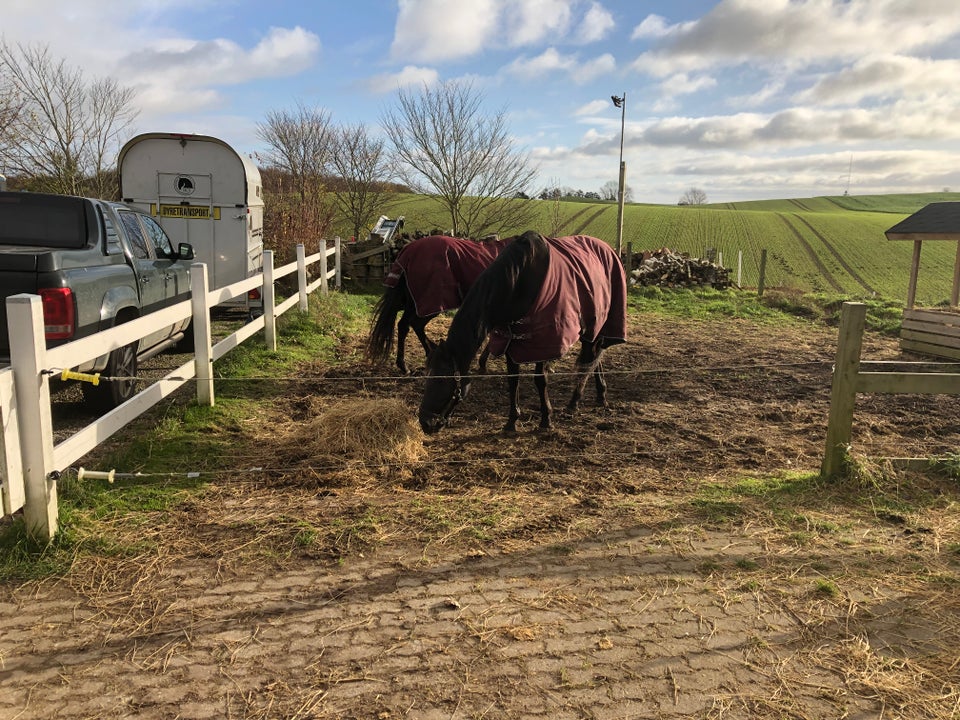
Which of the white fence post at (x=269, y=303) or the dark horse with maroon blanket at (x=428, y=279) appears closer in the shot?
the dark horse with maroon blanket at (x=428, y=279)

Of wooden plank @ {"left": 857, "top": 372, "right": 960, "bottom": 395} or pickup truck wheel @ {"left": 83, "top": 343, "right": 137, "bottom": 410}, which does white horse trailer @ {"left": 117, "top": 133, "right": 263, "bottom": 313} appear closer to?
pickup truck wheel @ {"left": 83, "top": 343, "right": 137, "bottom": 410}

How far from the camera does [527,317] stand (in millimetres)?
4953

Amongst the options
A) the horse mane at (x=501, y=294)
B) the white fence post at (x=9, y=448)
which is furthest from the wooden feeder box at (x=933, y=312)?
the white fence post at (x=9, y=448)

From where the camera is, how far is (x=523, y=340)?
16.4 feet

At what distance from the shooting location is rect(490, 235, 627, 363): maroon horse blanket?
498 centimetres

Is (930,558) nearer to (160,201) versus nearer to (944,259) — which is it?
(160,201)

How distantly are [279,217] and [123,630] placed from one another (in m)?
14.1

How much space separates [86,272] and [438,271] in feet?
11.1

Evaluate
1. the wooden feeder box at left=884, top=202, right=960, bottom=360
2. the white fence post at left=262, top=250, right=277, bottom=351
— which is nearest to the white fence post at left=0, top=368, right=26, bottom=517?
the white fence post at left=262, top=250, right=277, bottom=351

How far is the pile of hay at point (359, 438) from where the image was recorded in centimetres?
434

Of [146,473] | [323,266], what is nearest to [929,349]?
[323,266]

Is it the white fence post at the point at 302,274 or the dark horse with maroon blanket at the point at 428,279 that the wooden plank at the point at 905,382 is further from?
the white fence post at the point at 302,274

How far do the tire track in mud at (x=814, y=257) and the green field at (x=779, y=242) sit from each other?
6 centimetres

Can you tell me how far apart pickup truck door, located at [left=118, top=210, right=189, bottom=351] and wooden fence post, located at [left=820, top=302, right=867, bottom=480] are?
5.52m
